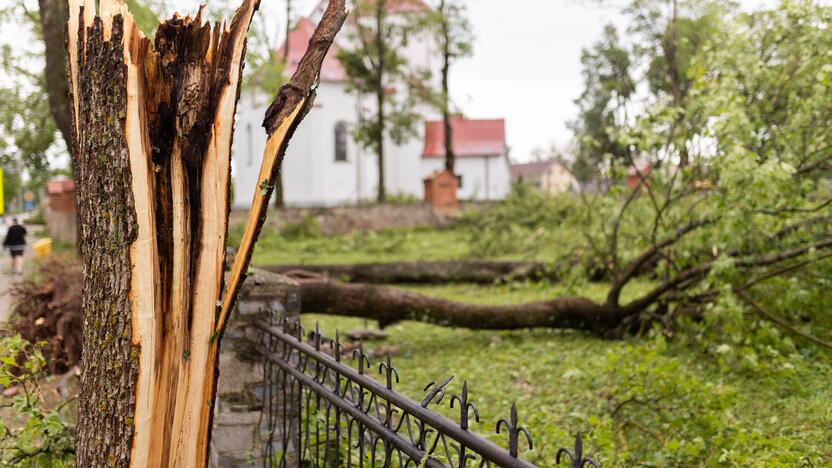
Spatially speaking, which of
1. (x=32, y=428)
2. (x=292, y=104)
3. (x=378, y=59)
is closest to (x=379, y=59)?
(x=378, y=59)

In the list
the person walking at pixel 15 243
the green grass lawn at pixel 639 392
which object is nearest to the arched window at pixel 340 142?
the person walking at pixel 15 243

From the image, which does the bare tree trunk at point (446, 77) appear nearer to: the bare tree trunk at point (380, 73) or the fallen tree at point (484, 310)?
the bare tree trunk at point (380, 73)

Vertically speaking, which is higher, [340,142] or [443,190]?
[340,142]

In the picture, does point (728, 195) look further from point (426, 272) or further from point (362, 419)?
point (426, 272)

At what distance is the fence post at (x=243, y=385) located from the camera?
4676 millimetres

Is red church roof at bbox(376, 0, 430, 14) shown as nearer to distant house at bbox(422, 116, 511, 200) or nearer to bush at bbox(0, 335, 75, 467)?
distant house at bbox(422, 116, 511, 200)

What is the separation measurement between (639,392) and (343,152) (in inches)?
1260

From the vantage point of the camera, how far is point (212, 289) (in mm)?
2945

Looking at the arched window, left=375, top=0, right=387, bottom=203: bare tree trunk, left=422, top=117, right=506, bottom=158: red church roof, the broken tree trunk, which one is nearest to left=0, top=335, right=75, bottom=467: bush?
the broken tree trunk

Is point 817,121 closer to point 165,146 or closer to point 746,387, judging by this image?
point 746,387

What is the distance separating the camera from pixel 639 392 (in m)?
5.34

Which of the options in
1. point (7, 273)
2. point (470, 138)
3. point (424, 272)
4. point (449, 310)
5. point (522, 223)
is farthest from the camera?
point (470, 138)

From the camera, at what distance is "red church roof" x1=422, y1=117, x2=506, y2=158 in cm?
3869

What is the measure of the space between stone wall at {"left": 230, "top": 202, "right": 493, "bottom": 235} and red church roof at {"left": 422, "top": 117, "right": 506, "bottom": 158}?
11186mm
